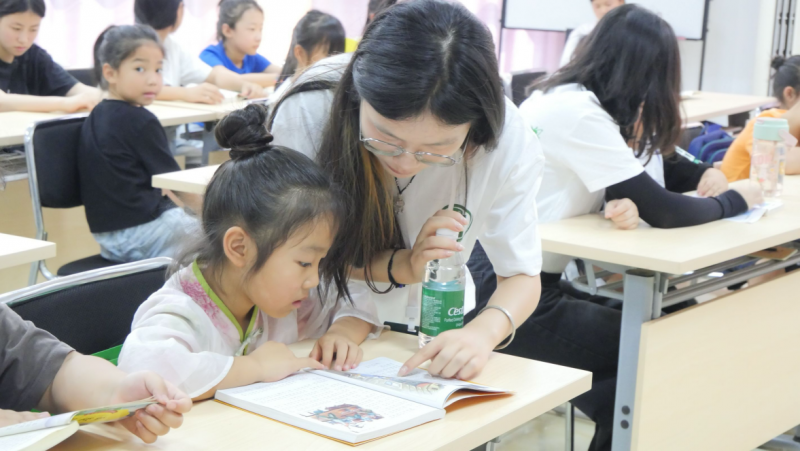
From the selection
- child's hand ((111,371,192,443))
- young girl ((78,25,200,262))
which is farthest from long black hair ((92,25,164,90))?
child's hand ((111,371,192,443))

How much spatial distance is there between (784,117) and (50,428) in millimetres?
2757

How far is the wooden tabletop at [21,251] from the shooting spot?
167 cm

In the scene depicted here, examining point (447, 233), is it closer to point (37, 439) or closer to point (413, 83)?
point (413, 83)

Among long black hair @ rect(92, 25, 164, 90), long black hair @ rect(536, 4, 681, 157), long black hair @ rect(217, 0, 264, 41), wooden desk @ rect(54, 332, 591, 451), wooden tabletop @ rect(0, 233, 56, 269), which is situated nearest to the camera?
wooden desk @ rect(54, 332, 591, 451)

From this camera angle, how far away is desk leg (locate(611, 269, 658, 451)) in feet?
5.80

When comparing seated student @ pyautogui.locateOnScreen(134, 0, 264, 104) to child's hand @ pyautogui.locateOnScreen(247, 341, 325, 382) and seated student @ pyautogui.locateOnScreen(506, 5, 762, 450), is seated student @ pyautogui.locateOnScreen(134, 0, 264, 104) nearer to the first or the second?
seated student @ pyautogui.locateOnScreen(506, 5, 762, 450)

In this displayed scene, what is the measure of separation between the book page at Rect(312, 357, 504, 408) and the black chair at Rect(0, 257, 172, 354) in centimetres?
35

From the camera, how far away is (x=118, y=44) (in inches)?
110

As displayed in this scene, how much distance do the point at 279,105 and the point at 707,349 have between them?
119cm

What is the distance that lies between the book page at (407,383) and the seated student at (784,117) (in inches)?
69.9

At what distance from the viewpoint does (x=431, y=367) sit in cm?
113

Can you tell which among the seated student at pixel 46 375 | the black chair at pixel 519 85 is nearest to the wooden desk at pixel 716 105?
the black chair at pixel 519 85

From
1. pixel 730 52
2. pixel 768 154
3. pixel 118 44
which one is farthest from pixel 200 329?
pixel 730 52

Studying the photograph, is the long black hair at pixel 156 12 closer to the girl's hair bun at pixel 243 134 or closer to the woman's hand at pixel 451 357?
the girl's hair bun at pixel 243 134
